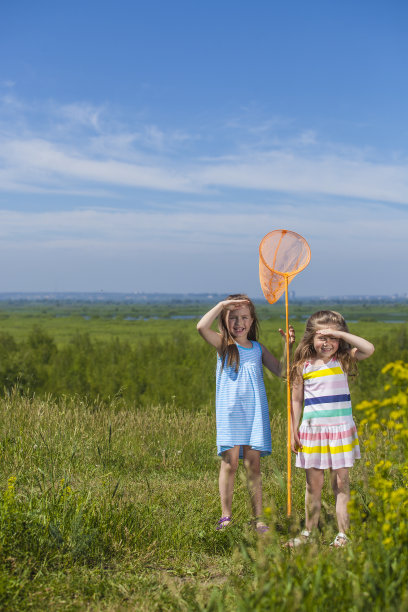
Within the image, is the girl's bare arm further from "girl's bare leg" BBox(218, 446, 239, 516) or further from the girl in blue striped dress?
"girl's bare leg" BBox(218, 446, 239, 516)

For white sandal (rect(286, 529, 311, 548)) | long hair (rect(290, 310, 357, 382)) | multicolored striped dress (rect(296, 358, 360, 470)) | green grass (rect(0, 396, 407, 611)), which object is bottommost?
green grass (rect(0, 396, 407, 611))

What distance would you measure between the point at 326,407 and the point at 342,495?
65 cm

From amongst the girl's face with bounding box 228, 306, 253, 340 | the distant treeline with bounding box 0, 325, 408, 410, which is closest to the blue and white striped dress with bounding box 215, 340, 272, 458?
the girl's face with bounding box 228, 306, 253, 340

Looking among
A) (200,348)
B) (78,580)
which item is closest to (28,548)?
(78,580)

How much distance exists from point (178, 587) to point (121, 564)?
503mm

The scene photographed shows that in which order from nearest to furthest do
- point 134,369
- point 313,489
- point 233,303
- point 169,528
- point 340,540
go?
1. point 340,540
2. point 169,528
3. point 313,489
4. point 233,303
5. point 134,369

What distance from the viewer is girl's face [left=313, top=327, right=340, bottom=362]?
13.0 ft

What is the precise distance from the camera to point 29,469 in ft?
15.6

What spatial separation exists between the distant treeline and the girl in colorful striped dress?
37.2m

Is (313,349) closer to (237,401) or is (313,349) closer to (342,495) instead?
(237,401)

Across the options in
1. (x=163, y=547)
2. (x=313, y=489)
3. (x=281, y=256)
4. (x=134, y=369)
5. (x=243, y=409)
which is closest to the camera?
(x=163, y=547)

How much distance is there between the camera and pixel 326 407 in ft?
12.6

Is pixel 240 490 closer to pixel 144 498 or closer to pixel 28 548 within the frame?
pixel 144 498

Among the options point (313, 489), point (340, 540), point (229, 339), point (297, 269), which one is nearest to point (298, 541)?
point (340, 540)
